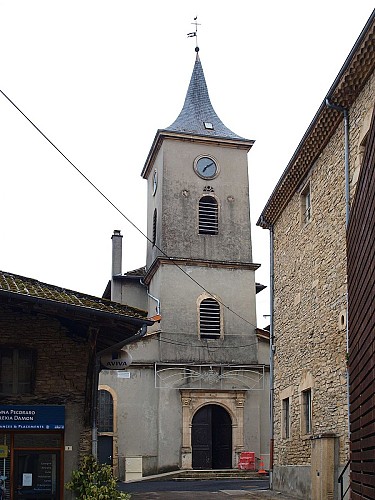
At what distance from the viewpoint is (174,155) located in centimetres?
2975

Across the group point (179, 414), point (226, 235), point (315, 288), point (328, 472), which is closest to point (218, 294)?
point (226, 235)

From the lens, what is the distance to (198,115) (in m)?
31.6

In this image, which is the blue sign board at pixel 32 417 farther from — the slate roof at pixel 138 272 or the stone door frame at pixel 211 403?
the slate roof at pixel 138 272

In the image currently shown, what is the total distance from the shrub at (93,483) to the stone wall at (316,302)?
4.10 metres

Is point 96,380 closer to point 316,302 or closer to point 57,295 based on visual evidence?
point 57,295

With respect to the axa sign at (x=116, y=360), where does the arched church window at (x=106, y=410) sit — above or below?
below

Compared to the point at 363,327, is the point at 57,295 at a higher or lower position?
higher

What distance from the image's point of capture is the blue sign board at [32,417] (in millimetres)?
12680

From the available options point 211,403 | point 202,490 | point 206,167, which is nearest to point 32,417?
point 202,490

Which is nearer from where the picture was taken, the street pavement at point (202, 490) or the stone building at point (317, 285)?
the stone building at point (317, 285)

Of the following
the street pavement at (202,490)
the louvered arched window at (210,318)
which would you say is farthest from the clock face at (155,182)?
the street pavement at (202,490)

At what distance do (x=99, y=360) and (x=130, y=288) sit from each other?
59.2 ft

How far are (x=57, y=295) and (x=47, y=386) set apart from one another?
1748 mm

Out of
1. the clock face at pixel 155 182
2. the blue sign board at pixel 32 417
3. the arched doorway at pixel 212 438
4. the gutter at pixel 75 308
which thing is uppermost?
the clock face at pixel 155 182
